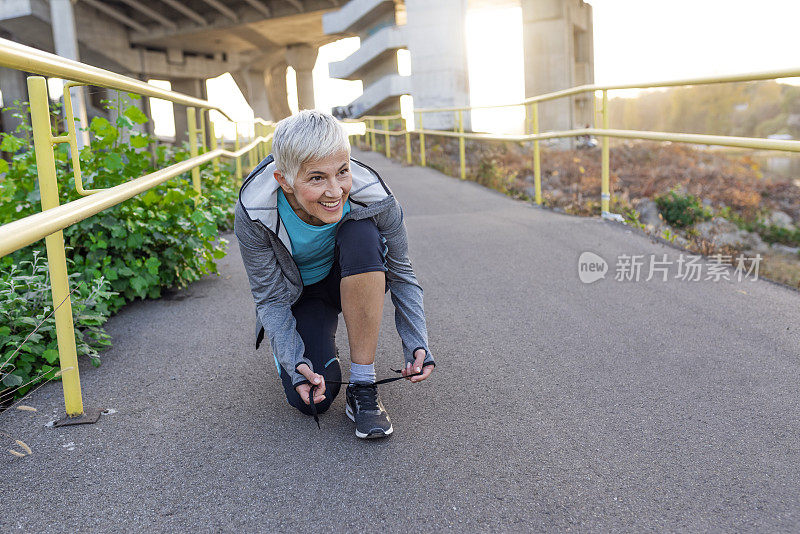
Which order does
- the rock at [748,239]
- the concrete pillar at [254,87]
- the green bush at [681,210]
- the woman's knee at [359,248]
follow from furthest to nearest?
the concrete pillar at [254,87] → the rock at [748,239] → the green bush at [681,210] → the woman's knee at [359,248]

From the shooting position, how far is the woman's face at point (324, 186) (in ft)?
7.45

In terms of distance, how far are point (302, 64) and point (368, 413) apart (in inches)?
1828

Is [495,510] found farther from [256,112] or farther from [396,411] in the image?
[256,112]

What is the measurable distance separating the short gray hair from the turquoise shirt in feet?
0.62

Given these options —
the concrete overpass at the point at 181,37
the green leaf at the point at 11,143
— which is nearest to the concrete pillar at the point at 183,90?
the concrete overpass at the point at 181,37

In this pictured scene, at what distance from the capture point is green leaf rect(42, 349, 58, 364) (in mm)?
2936

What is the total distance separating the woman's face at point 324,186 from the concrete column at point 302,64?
Result: 4540 centimetres

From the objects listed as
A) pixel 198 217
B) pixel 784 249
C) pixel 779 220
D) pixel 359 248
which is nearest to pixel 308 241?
pixel 359 248

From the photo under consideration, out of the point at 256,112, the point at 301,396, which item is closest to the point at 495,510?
the point at 301,396

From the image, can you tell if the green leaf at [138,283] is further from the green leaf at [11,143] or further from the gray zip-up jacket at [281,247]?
the gray zip-up jacket at [281,247]

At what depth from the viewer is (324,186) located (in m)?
2.30

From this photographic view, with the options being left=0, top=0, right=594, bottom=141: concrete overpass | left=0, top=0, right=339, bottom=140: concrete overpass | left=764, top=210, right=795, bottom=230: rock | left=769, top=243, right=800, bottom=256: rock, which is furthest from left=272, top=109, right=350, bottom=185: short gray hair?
left=0, top=0, right=339, bottom=140: concrete overpass

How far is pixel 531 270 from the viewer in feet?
16.0

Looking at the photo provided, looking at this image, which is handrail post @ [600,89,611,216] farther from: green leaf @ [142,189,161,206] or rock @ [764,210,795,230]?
rock @ [764,210,795,230]
